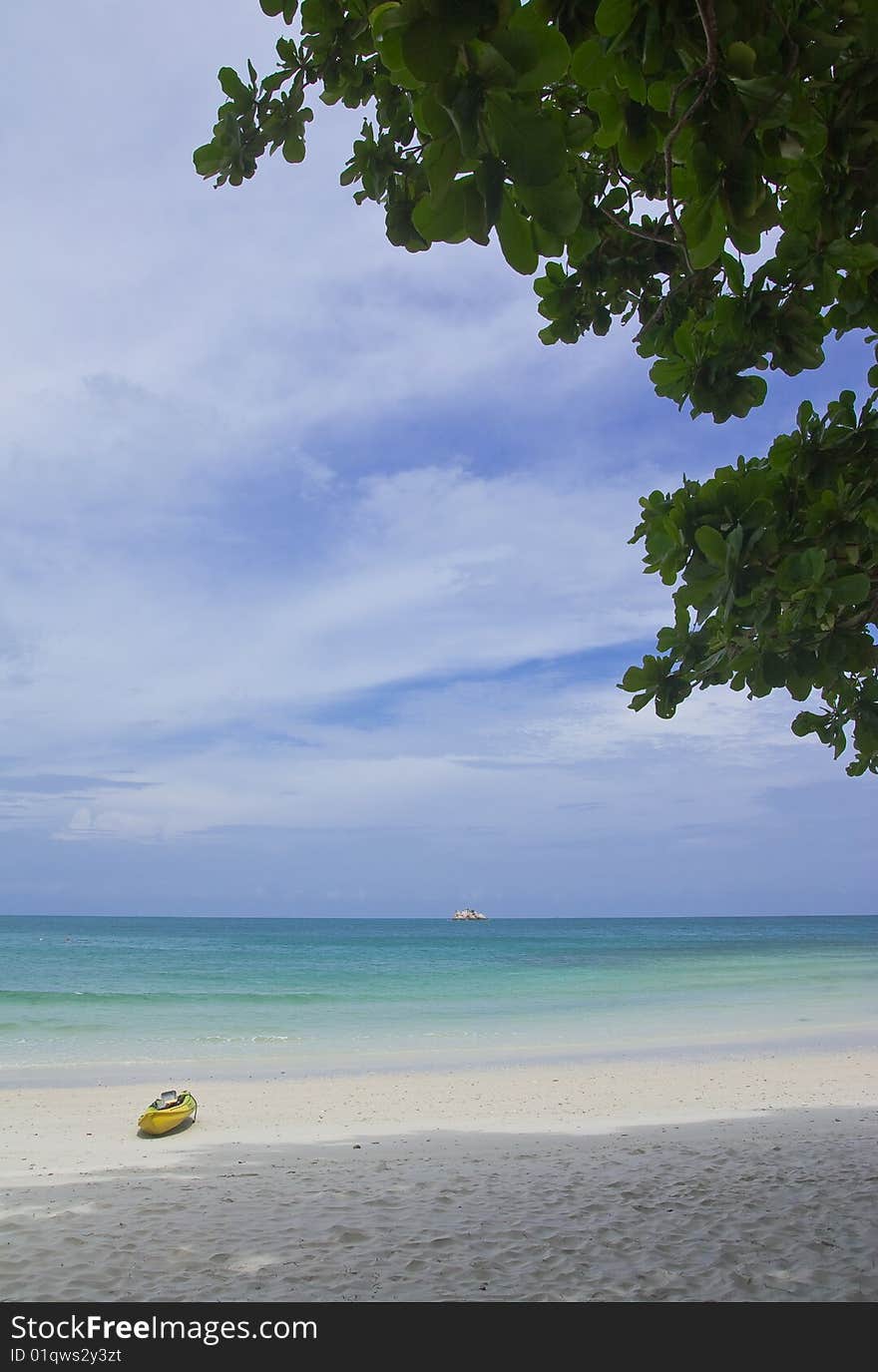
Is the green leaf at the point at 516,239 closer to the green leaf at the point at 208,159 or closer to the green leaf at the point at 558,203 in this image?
the green leaf at the point at 558,203

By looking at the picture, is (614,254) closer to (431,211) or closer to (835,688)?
(835,688)

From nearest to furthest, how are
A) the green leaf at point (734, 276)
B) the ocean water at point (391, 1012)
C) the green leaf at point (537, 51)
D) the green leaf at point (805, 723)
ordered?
the green leaf at point (537, 51) → the green leaf at point (734, 276) → the green leaf at point (805, 723) → the ocean water at point (391, 1012)

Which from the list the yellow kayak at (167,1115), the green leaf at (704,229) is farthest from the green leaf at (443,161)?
the yellow kayak at (167,1115)

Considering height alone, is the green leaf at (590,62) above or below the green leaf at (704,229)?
above

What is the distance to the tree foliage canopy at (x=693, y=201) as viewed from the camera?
1007 mm

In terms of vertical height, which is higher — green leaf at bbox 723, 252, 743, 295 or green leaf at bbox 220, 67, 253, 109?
green leaf at bbox 220, 67, 253, 109

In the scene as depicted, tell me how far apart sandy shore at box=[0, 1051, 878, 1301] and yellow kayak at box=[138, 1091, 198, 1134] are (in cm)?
13

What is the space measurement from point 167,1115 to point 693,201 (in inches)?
335

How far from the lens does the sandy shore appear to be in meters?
3.87

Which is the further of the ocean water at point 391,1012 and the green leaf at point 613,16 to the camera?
the ocean water at point 391,1012

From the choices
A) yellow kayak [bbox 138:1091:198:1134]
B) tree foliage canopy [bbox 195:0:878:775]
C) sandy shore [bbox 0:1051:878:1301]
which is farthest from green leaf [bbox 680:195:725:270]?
yellow kayak [bbox 138:1091:198:1134]

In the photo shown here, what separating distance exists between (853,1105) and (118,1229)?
23.6 feet

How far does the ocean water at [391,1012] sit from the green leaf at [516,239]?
38.6ft

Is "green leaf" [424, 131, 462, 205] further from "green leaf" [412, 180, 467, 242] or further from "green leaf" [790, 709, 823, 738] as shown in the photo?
"green leaf" [790, 709, 823, 738]
